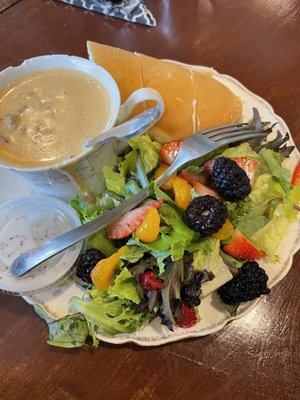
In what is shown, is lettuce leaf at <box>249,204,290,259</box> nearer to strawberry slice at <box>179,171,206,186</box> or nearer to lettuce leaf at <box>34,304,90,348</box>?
strawberry slice at <box>179,171,206,186</box>

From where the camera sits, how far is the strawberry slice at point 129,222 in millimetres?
921

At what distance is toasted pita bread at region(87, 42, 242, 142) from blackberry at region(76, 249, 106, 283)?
0.37 metres

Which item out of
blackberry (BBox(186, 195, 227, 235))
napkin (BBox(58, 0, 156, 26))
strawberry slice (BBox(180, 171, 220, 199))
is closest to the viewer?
blackberry (BBox(186, 195, 227, 235))

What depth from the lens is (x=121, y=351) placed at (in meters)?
0.93

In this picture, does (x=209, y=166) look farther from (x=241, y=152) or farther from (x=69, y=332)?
(x=69, y=332)

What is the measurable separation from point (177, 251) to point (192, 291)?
0.29 ft

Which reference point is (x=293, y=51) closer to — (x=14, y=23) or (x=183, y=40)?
(x=183, y=40)

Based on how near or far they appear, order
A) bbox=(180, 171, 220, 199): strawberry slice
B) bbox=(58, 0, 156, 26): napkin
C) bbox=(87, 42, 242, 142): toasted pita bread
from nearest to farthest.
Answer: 1. bbox=(180, 171, 220, 199): strawberry slice
2. bbox=(87, 42, 242, 142): toasted pita bread
3. bbox=(58, 0, 156, 26): napkin

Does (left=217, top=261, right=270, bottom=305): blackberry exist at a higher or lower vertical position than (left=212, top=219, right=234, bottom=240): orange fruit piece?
lower

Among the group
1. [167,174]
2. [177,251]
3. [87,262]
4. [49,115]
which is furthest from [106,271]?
[49,115]

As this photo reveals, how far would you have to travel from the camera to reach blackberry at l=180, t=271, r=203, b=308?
2.92 ft

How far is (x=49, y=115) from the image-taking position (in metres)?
0.97

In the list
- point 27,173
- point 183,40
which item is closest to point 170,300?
point 27,173

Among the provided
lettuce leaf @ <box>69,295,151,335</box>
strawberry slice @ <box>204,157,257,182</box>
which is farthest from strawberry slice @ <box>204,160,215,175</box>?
lettuce leaf @ <box>69,295,151,335</box>
